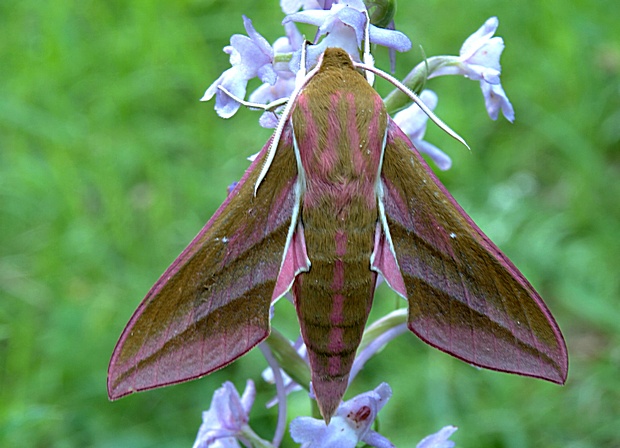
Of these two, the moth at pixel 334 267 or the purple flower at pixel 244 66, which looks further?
the purple flower at pixel 244 66

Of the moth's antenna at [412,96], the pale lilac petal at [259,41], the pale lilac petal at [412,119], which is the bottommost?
the pale lilac petal at [412,119]

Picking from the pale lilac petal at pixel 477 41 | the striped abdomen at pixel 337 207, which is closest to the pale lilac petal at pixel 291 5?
the striped abdomen at pixel 337 207

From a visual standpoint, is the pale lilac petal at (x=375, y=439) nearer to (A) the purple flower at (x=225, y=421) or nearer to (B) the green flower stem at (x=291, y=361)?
(B) the green flower stem at (x=291, y=361)

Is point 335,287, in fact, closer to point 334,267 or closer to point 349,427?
point 334,267

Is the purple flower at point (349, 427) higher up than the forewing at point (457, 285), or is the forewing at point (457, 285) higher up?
the forewing at point (457, 285)

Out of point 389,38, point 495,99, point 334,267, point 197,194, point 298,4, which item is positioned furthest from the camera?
point 197,194

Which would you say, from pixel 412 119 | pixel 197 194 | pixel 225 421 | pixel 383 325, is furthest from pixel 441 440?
pixel 197 194
